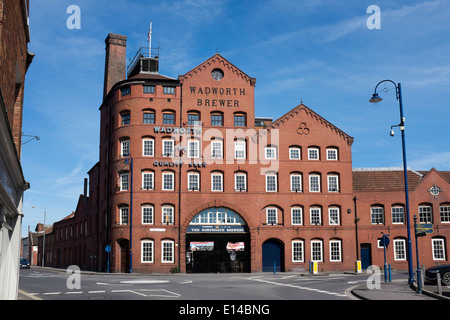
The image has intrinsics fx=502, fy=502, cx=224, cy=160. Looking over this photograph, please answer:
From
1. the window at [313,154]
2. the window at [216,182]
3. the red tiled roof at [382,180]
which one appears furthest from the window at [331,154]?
the window at [216,182]

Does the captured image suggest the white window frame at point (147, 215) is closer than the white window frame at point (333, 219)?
Yes

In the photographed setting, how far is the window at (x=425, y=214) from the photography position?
160 ft

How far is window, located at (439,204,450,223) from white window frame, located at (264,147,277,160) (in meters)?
17.1

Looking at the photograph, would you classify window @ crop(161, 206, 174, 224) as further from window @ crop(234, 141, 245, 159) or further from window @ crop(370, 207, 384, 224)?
window @ crop(370, 207, 384, 224)

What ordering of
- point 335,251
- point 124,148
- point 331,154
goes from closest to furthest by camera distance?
1. point 124,148
2. point 335,251
3. point 331,154

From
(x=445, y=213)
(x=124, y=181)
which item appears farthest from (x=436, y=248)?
(x=124, y=181)

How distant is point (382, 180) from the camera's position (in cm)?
5025

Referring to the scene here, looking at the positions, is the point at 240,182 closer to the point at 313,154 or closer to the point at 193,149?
the point at 193,149

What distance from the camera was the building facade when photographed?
8.64m

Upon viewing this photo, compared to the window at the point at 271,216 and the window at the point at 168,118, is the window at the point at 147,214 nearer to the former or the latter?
the window at the point at 168,118

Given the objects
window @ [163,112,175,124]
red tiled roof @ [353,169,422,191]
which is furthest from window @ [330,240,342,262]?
window @ [163,112,175,124]

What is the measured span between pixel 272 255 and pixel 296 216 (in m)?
4.36

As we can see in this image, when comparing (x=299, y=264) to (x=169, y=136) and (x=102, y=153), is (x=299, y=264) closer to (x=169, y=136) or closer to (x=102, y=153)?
(x=169, y=136)

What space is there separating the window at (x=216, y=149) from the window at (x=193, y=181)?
2.47m
